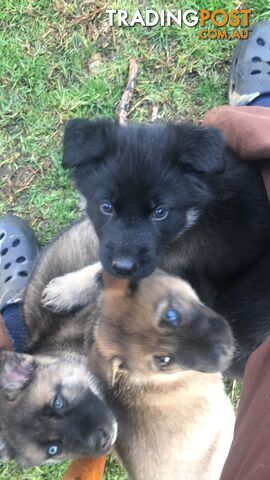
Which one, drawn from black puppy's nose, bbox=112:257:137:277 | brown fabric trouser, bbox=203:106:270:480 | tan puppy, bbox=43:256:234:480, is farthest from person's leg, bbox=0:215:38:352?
brown fabric trouser, bbox=203:106:270:480

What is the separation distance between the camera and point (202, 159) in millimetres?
2518

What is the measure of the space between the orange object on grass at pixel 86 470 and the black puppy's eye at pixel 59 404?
38cm

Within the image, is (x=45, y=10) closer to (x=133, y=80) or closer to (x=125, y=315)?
(x=133, y=80)

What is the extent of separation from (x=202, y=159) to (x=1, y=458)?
1.76m

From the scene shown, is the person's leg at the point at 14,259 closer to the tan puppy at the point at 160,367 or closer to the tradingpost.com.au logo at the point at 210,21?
the tan puppy at the point at 160,367

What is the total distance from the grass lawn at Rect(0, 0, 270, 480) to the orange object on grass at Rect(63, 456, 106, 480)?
751 millimetres

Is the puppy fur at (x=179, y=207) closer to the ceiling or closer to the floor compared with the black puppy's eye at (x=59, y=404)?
closer to the ceiling

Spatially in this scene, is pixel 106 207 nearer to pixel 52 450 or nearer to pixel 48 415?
pixel 48 415

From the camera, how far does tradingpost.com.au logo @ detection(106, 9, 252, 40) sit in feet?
11.9

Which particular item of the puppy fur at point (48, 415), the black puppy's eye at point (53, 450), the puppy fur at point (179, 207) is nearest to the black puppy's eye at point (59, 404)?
the puppy fur at point (48, 415)

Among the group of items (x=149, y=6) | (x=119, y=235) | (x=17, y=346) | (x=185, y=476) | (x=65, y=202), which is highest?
(x=149, y=6)

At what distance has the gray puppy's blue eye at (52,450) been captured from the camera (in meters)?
2.78

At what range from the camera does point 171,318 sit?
2383mm

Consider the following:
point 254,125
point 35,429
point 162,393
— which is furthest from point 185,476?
point 254,125
